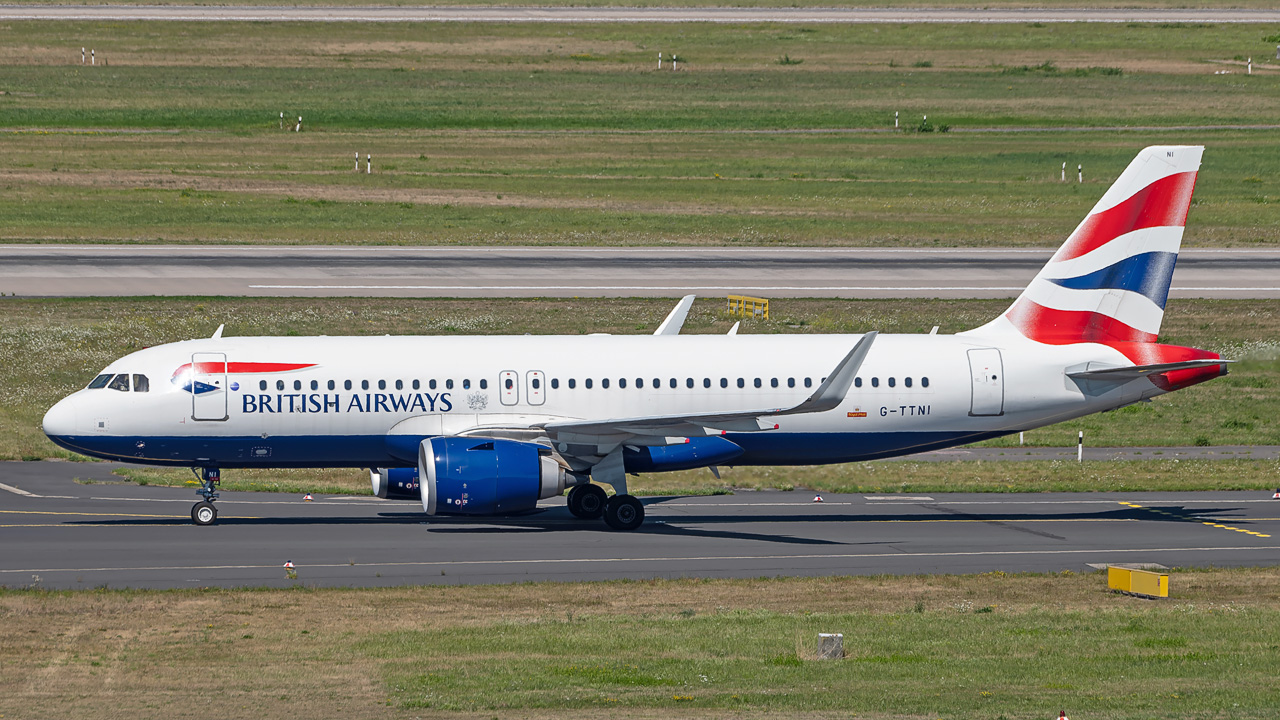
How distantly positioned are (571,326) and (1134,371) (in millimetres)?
25965

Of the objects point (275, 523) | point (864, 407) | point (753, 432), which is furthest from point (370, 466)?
point (864, 407)

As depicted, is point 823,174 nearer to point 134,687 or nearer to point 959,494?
point 959,494

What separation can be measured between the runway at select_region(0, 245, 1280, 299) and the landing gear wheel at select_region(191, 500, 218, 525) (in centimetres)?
2777

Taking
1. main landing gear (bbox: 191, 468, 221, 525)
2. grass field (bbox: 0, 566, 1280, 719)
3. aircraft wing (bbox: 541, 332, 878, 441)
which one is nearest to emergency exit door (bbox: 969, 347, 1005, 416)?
aircraft wing (bbox: 541, 332, 878, 441)

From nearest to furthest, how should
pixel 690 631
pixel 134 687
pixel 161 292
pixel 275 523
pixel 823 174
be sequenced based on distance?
pixel 134 687 → pixel 690 631 → pixel 275 523 → pixel 161 292 → pixel 823 174

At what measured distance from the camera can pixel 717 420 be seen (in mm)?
33844

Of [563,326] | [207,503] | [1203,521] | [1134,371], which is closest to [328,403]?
[207,503]

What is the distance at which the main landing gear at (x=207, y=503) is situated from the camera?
1400 inches

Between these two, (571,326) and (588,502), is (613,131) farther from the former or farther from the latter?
(588,502)

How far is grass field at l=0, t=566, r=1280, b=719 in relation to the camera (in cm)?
2027

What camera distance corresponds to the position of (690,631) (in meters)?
24.9

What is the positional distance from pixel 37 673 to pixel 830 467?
25411 mm

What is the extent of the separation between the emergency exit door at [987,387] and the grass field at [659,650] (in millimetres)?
7687

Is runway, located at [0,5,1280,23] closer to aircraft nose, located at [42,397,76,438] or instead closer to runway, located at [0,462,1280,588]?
runway, located at [0,462,1280,588]
